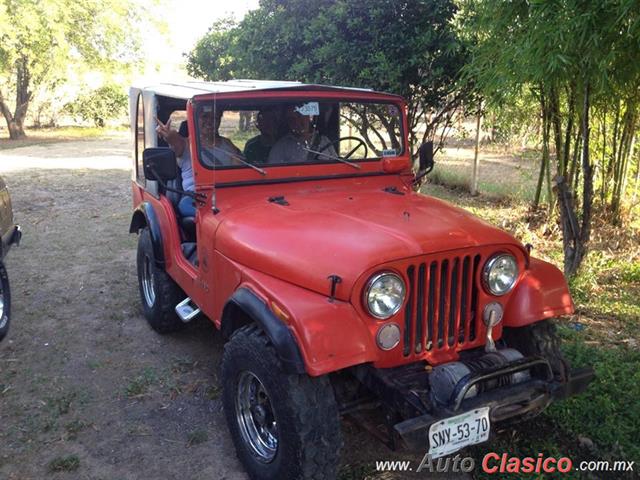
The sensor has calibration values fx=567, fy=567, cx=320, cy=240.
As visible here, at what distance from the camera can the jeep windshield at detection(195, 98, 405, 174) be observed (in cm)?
359

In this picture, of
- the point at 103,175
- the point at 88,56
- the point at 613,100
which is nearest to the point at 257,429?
the point at 613,100

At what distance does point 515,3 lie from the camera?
400cm

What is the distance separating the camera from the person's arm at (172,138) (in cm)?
421

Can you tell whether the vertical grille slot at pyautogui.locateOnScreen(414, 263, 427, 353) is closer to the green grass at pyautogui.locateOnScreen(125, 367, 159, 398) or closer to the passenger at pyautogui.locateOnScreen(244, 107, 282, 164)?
the passenger at pyautogui.locateOnScreen(244, 107, 282, 164)

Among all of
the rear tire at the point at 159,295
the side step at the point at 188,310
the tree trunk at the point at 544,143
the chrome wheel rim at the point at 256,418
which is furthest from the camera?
the tree trunk at the point at 544,143

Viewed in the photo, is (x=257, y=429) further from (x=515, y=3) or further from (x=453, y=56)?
(x=453, y=56)

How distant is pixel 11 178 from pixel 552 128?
10.7m

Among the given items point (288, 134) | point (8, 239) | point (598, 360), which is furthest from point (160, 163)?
point (598, 360)

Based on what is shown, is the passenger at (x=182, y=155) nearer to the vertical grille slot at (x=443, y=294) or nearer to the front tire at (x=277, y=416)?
the front tire at (x=277, y=416)

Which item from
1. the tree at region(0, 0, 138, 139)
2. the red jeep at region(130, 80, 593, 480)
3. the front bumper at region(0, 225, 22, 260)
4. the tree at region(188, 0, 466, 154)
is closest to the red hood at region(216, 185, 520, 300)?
the red jeep at region(130, 80, 593, 480)

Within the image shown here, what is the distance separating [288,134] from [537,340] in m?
2.04

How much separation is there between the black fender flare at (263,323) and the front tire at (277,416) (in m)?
0.11

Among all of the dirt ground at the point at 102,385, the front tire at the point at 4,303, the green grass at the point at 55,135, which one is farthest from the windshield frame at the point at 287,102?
the green grass at the point at 55,135

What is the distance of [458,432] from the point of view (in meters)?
2.43
